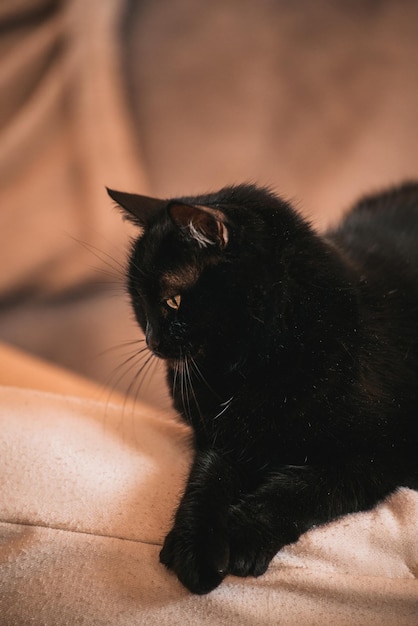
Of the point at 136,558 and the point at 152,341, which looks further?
the point at 152,341

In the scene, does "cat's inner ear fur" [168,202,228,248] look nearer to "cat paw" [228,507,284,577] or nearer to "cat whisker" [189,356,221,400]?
"cat whisker" [189,356,221,400]

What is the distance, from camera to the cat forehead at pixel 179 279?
799 mm

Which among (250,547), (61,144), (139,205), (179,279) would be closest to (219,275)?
(179,279)

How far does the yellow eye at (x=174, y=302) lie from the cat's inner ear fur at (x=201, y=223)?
0.26 feet

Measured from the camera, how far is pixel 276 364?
79 cm

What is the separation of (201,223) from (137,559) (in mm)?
399

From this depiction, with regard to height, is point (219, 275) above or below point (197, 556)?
above

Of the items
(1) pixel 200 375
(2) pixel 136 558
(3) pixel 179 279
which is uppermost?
(3) pixel 179 279

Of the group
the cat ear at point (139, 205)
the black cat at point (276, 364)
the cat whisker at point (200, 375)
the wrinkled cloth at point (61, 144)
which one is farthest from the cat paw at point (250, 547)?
the wrinkled cloth at point (61, 144)

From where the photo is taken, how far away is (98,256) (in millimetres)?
1370

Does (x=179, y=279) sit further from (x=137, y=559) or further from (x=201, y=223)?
(x=137, y=559)

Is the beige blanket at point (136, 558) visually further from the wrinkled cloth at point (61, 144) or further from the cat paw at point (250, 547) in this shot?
the wrinkled cloth at point (61, 144)

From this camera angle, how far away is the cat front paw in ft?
2.12

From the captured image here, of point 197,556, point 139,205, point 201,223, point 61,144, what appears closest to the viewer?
point 197,556
